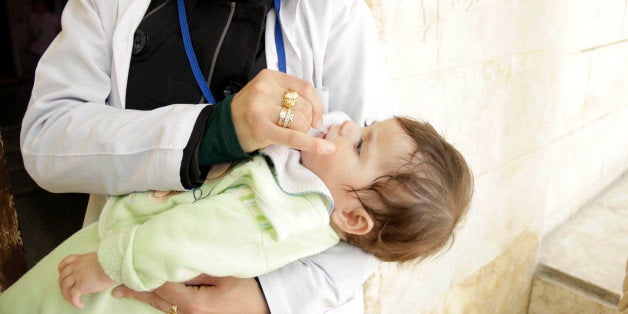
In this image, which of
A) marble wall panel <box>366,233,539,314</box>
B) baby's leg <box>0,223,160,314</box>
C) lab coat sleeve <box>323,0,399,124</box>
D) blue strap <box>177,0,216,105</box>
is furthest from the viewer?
marble wall panel <box>366,233,539,314</box>

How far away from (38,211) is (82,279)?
2.18m

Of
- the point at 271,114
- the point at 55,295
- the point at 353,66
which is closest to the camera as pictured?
the point at 271,114

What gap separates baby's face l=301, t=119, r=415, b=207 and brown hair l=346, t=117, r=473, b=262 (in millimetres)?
19

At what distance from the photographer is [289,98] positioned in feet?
3.41

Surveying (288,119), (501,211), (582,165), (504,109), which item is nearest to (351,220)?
(288,119)

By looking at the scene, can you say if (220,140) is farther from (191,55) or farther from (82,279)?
(82,279)

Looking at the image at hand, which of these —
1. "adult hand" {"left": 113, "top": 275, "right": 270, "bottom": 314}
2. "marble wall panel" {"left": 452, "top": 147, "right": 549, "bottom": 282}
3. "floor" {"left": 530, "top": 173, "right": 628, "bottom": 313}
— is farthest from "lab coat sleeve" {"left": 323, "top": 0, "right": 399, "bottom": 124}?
"floor" {"left": 530, "top": 173, "right": 628, "bottom": 313}

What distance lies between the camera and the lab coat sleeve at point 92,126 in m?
1.07

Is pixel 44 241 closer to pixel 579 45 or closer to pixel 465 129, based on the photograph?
pixel 465 129

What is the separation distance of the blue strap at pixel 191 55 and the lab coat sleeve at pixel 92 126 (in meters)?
0.13

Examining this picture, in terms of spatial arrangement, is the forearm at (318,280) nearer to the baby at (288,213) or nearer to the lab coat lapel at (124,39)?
the baby at (288,213)

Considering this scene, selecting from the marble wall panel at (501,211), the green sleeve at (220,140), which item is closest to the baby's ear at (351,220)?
the green sleeve at (220,140)

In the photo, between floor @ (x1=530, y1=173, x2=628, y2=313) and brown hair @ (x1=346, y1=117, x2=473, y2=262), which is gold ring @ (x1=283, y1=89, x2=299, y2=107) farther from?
floor @ (x1=530, y1=173, x2=628, y2=313)

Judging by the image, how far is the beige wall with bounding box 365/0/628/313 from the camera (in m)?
2.27
